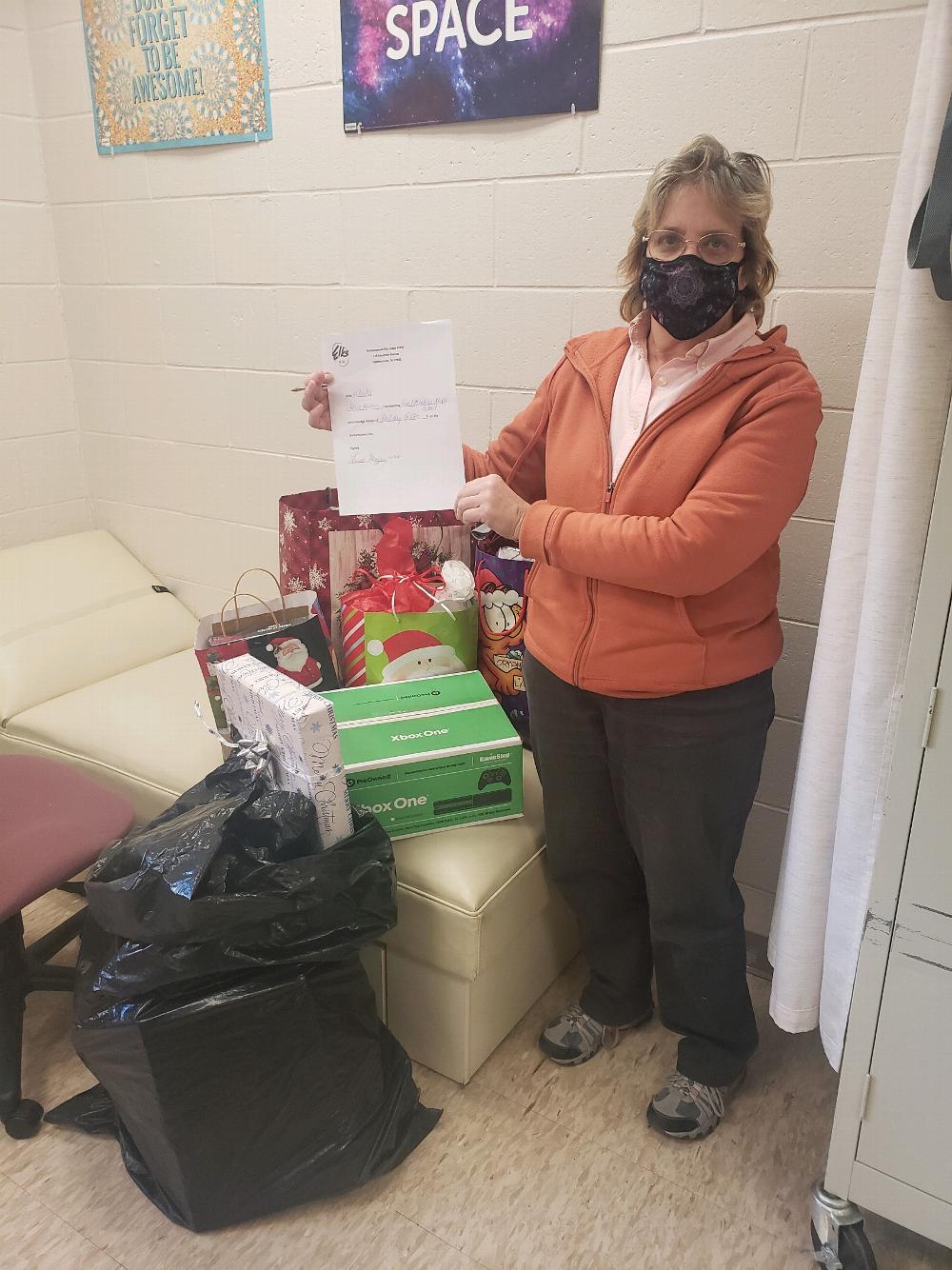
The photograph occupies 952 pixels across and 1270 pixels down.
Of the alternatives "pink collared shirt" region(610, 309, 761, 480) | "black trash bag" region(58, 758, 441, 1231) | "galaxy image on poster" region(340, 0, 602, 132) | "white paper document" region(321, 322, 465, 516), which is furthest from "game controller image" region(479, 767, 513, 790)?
"galaxy image on poster" region(340, 0, 602, 132)

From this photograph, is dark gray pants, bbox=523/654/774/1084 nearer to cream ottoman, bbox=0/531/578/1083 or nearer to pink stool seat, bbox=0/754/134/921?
cream ottoman, bbox=0/531/578/1083

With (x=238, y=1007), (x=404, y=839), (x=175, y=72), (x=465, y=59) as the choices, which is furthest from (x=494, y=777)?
(x=175, y=72)

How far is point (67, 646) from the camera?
2.45 meters

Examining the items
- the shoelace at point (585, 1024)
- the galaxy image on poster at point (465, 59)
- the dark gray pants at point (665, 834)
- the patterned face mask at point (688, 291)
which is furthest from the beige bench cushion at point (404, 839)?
the galaxy image on poster at point (465, 59)

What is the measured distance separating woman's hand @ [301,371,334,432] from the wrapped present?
47cm

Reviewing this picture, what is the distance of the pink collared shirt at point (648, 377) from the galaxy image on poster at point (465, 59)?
25.0 inches

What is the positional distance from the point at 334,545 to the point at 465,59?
101cm

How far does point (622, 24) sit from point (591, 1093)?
1.95m

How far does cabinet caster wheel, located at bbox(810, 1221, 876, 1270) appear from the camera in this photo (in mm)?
1349

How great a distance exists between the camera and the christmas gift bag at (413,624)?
6.19 ft

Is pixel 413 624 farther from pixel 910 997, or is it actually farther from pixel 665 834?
pixel 910 997

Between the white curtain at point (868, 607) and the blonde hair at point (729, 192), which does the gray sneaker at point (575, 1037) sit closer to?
the white curtain at point (868, 607)

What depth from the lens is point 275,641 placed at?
191 cm

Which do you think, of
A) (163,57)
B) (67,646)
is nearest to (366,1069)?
(67,646)
